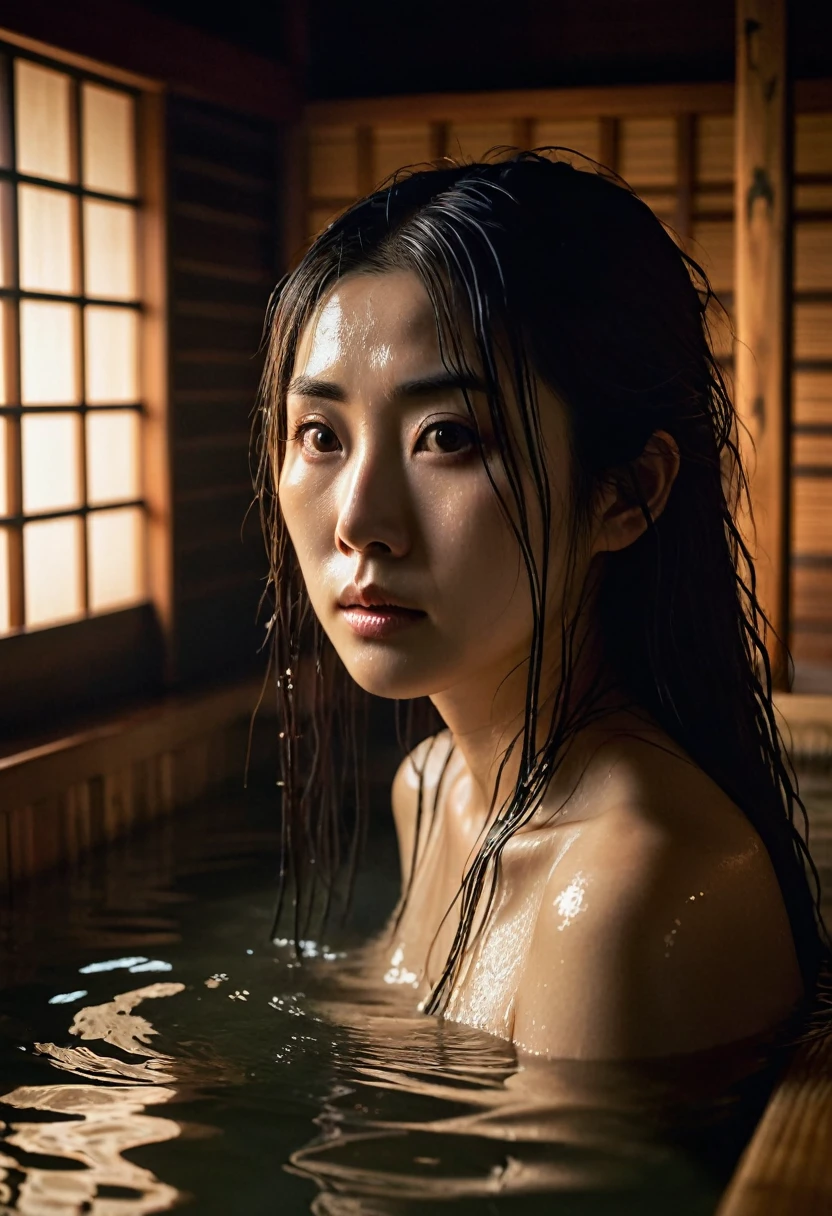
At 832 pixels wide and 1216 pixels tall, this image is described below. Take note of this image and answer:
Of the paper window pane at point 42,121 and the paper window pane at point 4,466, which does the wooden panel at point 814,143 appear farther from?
the paper window pane at point 4,466

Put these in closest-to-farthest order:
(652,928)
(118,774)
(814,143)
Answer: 1. (652,928)
2. (118,774)
3. (814,143)

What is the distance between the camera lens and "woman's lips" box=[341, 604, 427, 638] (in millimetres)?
1892

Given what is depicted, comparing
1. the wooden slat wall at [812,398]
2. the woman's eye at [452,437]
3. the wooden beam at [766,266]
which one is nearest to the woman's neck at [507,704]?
the woman's eye at [452,437]

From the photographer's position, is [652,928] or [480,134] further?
[480,134]

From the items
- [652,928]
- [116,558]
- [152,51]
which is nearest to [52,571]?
[116,558]

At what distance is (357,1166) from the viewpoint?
5.57 feet

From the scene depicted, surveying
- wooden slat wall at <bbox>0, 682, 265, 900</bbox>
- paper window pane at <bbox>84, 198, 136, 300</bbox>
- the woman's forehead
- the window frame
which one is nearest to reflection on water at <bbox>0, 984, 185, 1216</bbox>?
the woman's forehead

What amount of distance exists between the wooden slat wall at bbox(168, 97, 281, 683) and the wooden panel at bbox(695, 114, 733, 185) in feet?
6.23

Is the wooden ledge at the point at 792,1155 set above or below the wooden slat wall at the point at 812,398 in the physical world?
below

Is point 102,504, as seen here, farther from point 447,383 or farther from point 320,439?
point 447,383

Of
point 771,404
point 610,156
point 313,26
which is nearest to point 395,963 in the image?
point 771,404

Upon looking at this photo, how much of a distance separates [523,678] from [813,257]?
5.06 meters

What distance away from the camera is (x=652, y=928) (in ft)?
5.68

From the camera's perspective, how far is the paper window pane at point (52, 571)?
512 centimetres
